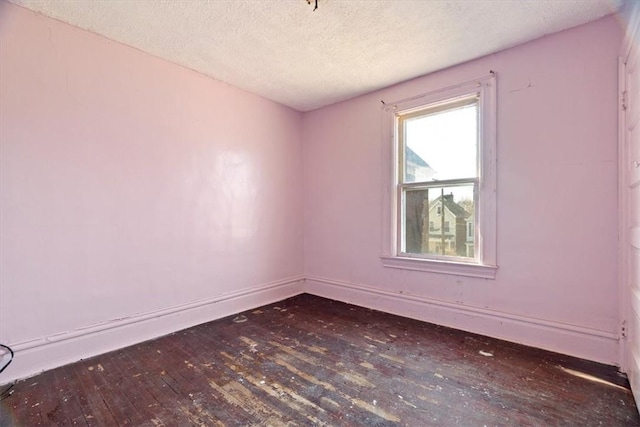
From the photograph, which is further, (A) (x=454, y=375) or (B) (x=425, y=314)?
(B) (x=425, y=314)

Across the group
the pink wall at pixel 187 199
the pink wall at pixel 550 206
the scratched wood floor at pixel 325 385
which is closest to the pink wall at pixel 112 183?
the pink wall at pixel 187 199

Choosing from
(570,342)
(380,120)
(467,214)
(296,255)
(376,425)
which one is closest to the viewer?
(376,425)

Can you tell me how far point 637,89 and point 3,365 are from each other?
4.29m

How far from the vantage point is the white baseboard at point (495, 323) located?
7.12 feet

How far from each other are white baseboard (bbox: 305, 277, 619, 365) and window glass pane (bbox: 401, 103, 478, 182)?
1.28 meters

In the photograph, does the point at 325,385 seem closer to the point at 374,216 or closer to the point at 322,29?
the point at 374,216

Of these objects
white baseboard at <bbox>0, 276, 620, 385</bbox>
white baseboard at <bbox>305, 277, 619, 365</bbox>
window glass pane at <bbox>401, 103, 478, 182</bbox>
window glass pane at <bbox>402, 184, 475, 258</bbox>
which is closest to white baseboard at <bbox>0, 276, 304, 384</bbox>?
white baseboard at <bbox>0, 276, 620, 385</bbox>

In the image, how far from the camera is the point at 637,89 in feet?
5.67

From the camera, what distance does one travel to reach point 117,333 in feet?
7.98

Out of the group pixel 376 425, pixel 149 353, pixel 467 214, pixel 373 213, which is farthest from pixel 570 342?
pixel 149 353

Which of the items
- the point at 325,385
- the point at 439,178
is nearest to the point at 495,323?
the point at 439,178

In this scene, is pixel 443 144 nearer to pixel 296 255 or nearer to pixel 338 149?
pixel 338 149

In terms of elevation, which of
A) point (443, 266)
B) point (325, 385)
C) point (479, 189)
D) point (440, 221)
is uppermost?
point (479, 189)

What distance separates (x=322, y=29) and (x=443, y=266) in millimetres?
2368
